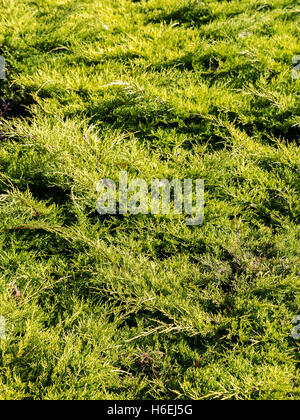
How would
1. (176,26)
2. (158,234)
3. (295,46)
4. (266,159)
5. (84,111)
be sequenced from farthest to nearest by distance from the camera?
Result: (176,26), (295,46), (84,111), (266,159), (158,234)

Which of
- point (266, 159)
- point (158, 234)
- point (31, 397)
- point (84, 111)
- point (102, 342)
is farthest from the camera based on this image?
point (84, 111)

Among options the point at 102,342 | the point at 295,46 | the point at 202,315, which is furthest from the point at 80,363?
the point at 295,46

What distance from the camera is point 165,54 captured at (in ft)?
11.0

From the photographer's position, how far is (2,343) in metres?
1.88

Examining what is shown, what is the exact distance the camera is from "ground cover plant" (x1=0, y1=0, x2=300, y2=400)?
1.93 m

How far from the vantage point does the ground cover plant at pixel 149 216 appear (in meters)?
1.93

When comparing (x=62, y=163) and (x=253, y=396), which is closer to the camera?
(x=253, y=396)

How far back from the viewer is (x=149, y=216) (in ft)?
8.17

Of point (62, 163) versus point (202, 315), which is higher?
point (62, 163)
